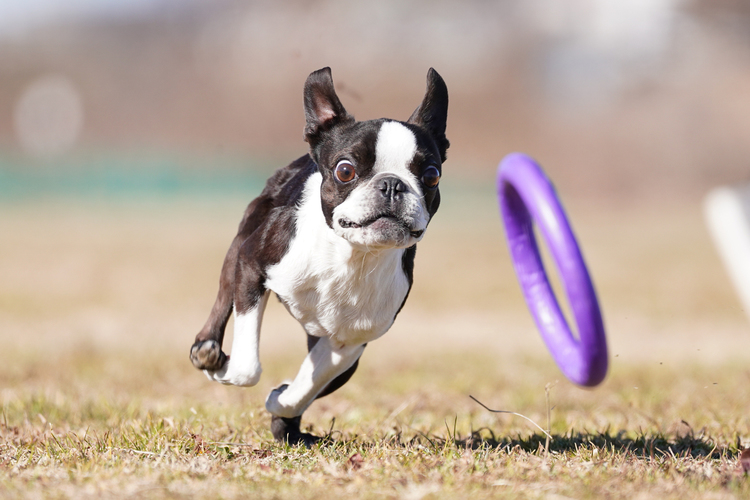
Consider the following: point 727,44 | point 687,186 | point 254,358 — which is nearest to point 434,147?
point 254,358

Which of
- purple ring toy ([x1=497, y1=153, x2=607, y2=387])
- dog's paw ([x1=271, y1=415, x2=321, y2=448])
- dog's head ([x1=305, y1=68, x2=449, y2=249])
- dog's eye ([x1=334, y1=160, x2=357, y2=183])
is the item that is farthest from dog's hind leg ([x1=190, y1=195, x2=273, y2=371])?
purple ring toy ([x1=497, y1=153, x2=607, y2=387])

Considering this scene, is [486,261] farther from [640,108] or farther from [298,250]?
[640,108]

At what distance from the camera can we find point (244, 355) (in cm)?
399

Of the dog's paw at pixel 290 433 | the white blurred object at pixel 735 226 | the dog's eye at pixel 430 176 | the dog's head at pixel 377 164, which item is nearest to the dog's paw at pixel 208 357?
the dog's paw at pixel 290 433

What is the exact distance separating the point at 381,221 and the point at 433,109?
29.4 inches

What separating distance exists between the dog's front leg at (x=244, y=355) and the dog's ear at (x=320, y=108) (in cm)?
A: 82

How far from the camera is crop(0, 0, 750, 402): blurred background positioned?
412 inches

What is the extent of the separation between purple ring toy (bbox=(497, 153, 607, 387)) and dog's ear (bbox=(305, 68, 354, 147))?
0.90 meters

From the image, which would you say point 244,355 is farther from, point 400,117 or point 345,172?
point 400,117

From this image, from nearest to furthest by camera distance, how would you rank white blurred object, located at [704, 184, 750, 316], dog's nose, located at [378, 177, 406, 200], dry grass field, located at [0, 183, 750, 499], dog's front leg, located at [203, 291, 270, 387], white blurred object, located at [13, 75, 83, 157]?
dry grass field, located at [0, 183, 750, 499] < dog's nose, located at [378, 177, 406, 200] < dog's front leg, located at [203, 291, 270, 387] < white blurred object, located at [704, 184, 750, 316] < white blurred object, located at [13, 75, 83, 157]

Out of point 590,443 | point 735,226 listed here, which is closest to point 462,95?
point 735,226

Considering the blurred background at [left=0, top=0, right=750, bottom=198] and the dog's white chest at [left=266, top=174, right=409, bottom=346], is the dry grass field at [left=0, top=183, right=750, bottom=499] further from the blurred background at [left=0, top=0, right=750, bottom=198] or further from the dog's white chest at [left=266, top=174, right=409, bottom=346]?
the blurred background at [left=0, top=0, right=750, bottom=198]

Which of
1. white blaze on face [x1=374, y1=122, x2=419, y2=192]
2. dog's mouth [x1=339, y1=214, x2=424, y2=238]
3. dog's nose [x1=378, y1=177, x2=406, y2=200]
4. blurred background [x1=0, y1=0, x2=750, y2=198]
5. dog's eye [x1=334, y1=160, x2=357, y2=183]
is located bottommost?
dog's mouth [x1=339, y1=214, x2=424, y2=238]

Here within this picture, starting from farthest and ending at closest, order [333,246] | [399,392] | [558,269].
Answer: [399,392] < [333,246] < [558,269]
